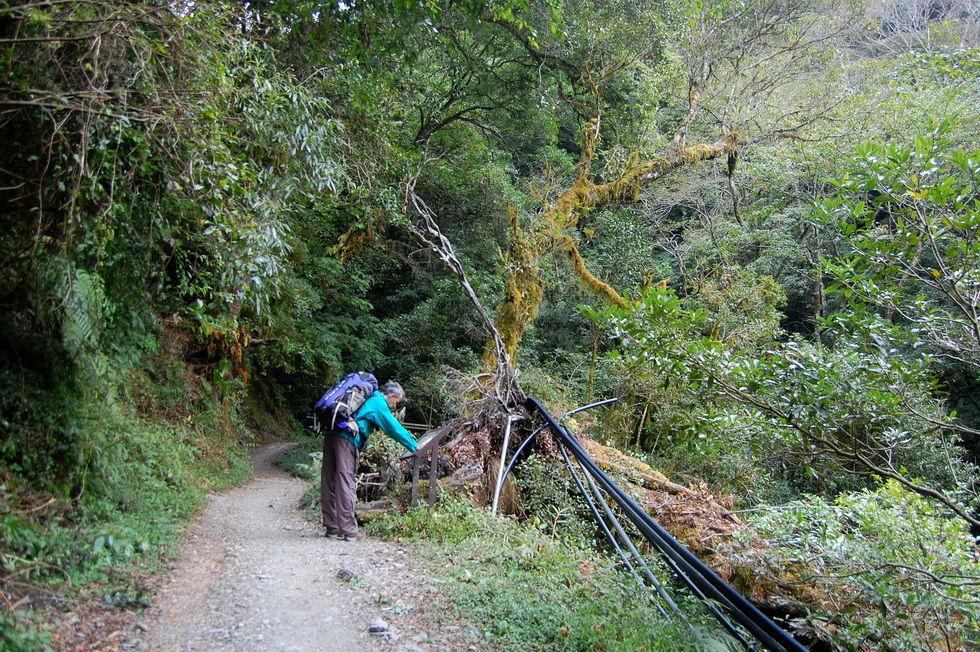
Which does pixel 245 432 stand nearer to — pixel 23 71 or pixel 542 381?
pixel 542 381

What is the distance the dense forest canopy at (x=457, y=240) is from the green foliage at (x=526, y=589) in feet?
4.18

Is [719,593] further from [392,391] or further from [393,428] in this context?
[392,391]

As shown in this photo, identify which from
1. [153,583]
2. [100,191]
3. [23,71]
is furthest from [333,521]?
[23,71]

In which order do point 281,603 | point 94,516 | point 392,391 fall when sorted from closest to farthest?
point 281,603, point 94,516, point 392,391

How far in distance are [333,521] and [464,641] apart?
2.64 meters

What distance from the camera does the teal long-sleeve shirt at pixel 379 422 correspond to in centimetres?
576

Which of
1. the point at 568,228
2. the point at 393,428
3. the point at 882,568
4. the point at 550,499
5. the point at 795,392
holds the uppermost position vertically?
the point at 568,228

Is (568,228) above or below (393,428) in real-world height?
above

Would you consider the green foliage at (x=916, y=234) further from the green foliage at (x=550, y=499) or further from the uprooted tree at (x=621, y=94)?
the uprooted tree at (x=621, y=94)

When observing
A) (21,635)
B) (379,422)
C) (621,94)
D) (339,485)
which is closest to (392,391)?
(379,422)

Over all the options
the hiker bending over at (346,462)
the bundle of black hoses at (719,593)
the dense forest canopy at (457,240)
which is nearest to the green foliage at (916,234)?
the dense forest canopy at (457,240)

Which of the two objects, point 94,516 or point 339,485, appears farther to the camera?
point 339,485

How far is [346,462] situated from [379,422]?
472 mm

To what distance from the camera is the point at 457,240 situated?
17.9 meters
